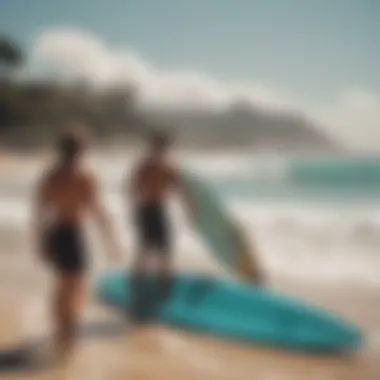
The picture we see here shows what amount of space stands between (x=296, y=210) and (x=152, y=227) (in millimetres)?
313

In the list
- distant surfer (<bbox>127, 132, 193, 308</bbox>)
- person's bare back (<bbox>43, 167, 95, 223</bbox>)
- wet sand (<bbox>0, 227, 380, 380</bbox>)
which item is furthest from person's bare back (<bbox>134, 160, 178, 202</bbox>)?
wet sand (<bbox>0, 227, 380, 380</bbox>)

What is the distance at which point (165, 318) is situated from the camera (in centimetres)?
162

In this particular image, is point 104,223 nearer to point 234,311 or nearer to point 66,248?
point 66,248

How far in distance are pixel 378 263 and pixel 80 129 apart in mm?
707

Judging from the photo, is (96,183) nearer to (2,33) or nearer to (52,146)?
(52,146)

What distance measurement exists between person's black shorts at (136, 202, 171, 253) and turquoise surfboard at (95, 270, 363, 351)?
0.07 m

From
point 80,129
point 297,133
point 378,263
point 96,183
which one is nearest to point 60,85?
point 80,129

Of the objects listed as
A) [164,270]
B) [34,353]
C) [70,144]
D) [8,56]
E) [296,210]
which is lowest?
[34,353]

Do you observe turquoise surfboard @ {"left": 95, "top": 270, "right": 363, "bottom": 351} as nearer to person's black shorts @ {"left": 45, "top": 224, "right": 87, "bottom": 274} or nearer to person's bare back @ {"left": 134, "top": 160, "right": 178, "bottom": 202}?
person's black shorts @ {"left": 45, "top": 224, "right": 87, "bottom": 274}

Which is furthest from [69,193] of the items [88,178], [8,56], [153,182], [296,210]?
[296,210]

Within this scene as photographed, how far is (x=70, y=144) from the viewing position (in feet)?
5.40

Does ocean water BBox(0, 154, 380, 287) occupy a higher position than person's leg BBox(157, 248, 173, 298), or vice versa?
ocean water BBox(0, 154, 380, 287)

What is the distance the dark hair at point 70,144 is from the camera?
1.63 metres

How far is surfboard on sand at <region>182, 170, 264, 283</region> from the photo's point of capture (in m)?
1.64
